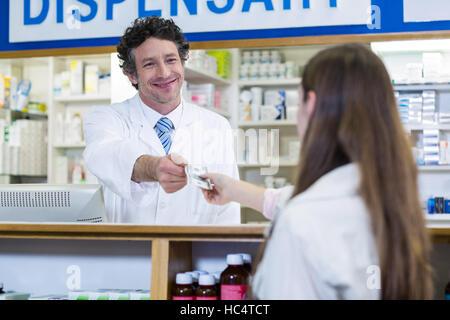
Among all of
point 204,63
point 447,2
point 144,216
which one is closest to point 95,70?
point 204,63

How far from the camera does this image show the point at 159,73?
2.81m

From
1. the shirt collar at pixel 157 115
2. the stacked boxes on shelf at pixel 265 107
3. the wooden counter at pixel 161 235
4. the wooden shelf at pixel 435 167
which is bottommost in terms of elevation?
the wooden counter at pixel 161 235

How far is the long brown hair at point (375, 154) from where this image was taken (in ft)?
3.42

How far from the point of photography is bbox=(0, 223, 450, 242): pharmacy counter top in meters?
1.68

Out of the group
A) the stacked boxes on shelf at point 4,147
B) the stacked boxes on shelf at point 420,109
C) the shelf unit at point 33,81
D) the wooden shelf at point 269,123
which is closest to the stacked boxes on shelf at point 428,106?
the stacked boxes on shelf at point 420,109

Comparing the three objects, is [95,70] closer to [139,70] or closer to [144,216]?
[139,70]

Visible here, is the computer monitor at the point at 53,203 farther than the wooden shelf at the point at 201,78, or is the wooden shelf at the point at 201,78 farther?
the wooden shelf at the point at 201,78

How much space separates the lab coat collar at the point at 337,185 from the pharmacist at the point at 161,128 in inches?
56.7

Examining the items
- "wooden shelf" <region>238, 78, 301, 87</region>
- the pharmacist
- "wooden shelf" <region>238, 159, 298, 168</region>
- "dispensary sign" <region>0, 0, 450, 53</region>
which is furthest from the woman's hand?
"wooden shelf" <region>238, 78, 301, 87</region>

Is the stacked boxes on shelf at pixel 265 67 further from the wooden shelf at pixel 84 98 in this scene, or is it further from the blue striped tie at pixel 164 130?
the blue striped tie at pixel 164 130

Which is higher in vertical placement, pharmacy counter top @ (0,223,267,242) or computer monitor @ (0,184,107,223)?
computer monitor @ (0,184,107,223)

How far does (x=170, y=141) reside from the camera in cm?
281

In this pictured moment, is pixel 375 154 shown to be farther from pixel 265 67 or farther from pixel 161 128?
pixel 265 67

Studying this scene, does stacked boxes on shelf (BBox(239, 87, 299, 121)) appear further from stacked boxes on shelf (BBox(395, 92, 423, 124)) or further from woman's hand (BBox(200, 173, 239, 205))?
woman's hand (BBox(200, 173, 239, 205))
